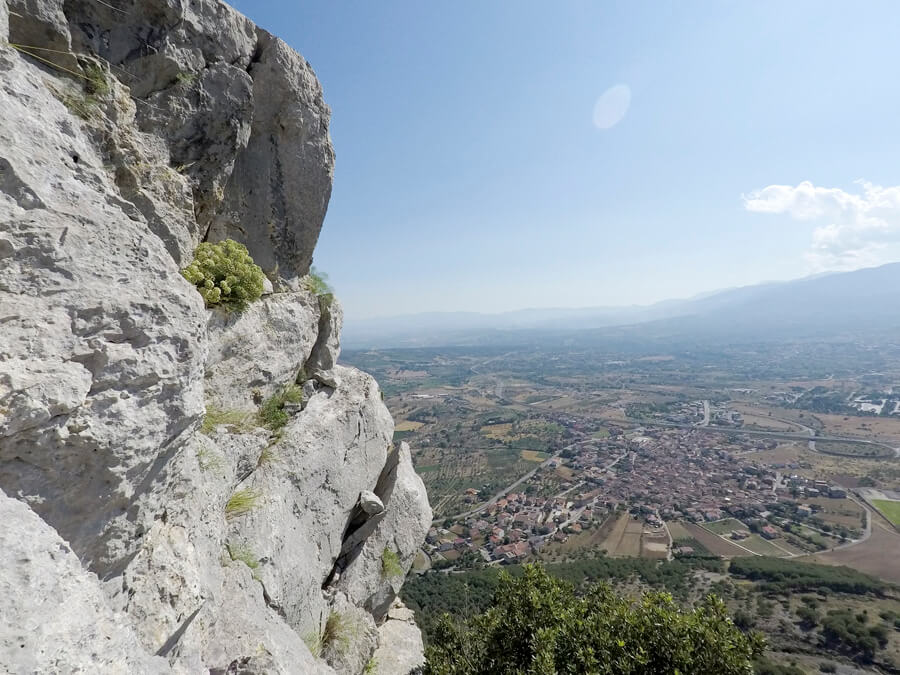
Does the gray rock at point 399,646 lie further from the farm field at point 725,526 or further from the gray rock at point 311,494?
the farm field at point 725,526

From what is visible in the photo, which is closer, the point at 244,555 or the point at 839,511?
the point at 244,555

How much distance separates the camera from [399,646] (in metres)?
9.69

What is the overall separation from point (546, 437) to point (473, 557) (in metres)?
58.6

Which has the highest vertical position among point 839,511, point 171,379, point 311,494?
point 171,379

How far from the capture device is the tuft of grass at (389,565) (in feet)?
32.1

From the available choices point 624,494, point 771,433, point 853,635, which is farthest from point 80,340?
point 771,433

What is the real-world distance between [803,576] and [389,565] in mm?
48795

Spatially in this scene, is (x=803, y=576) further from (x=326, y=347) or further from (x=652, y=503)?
(x=326, y=347)

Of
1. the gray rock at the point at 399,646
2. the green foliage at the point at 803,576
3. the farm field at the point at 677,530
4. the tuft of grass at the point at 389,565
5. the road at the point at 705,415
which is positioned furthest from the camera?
the road at the point at 705,415

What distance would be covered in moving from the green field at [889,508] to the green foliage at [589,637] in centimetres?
7361

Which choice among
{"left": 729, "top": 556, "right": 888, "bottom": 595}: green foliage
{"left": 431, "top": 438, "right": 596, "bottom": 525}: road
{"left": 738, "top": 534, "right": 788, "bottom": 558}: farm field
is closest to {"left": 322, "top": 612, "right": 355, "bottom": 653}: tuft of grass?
{"left": 431, "top": 438, "right": 596, "bottom": 525}: road

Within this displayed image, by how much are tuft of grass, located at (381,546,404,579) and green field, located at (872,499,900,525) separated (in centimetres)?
7626

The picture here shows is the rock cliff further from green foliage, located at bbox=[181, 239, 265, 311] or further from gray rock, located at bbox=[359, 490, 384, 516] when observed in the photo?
green foliage, located at bbox=[181, 239, 265, 311]

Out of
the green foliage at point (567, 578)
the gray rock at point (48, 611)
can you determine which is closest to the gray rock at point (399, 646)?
the gray rock at point (48, 611)
